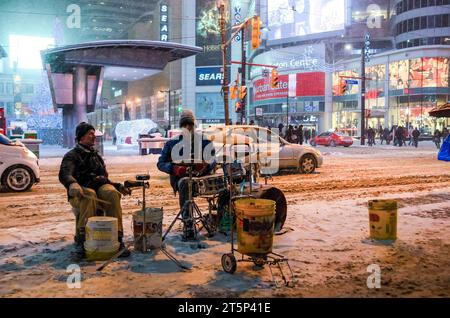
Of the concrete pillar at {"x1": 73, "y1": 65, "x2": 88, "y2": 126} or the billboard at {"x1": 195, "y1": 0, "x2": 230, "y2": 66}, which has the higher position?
the billboard at {"x1": 195, "y1": 0, "x2": 230, "y2": 66}

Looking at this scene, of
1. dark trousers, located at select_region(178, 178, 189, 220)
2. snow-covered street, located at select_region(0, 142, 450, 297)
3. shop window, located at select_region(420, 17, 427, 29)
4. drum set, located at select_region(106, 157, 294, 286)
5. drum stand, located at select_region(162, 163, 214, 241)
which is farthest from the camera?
shop window, located at select_region(420, 17, 427, 29)

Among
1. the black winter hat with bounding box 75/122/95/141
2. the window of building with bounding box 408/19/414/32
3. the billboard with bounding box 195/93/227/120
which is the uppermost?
the window of building with bounding box 408/19/414/32

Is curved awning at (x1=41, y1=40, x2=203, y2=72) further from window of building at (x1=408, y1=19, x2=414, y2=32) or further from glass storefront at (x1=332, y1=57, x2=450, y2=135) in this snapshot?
window of building at (x1=408, y1=19, x2=414, y2=32)

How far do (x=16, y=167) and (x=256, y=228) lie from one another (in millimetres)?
8639

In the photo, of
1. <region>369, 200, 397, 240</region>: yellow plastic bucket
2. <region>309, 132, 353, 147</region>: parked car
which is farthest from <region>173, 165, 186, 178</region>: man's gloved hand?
<region>309, 132, 353, 147</region>: parked car

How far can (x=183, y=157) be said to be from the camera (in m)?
6.80

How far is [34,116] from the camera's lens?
50.3 m

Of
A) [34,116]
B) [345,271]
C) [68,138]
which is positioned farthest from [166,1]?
[345,271]

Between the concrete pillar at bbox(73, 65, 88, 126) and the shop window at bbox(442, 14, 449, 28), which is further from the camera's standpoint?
the shop window at bbox(442, 14, 449, 28)

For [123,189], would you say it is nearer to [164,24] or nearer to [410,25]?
[164,24]

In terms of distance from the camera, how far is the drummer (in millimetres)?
6727

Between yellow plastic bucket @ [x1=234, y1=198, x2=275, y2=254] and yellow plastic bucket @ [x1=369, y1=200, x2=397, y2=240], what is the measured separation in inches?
89.8

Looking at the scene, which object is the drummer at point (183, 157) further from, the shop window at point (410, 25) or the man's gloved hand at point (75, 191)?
the shop window at point (410, 25)

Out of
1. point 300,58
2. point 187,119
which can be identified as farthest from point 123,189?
point 300,58
